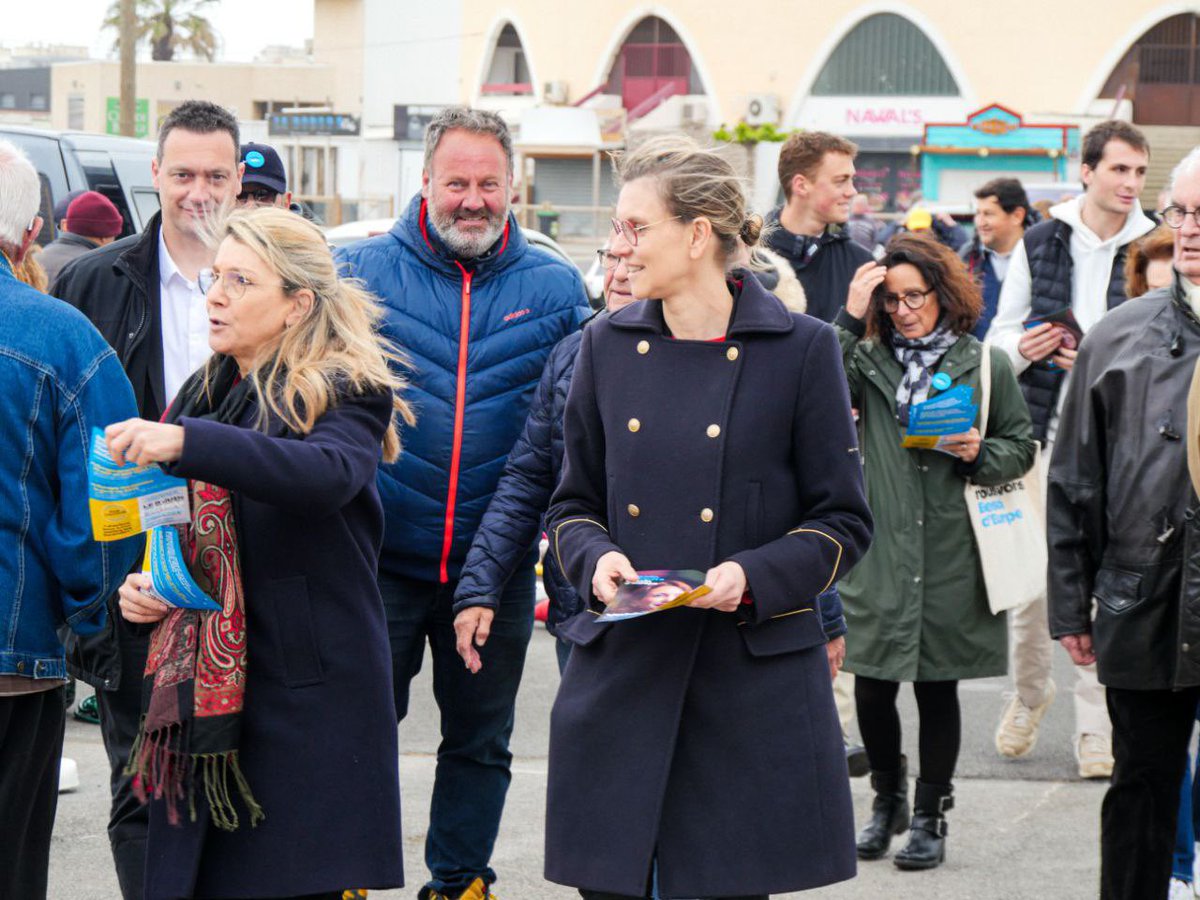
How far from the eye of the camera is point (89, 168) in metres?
10.8

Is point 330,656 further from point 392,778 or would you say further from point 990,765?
point 990,765

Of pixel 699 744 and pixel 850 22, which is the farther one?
pixel 850 22

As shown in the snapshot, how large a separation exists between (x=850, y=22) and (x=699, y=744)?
52866 mm

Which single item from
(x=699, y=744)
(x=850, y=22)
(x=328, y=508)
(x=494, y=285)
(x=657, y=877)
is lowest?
(x=657, y=877)

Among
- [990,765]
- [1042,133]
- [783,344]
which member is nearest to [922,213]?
[990,765]

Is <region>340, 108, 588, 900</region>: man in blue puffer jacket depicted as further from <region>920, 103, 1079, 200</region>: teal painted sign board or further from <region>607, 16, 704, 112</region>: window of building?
<region>607, 16, 704, 112</region>: window of building

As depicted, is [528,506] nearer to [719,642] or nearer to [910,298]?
[719,642]

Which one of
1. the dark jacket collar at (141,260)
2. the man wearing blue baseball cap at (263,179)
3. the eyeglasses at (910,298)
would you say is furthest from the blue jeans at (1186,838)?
the man wearing blue baseball cap at (263,179)

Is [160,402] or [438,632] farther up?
[160,402]

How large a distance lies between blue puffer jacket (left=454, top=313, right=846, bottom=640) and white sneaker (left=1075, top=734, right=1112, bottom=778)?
2872 mm

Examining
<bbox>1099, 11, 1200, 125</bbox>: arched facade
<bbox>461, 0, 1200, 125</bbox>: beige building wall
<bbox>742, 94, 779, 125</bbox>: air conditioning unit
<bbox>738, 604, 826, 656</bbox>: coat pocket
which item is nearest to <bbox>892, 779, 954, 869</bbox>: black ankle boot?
<bbox>738, 604, 826, 656</bbox>: coat pocket

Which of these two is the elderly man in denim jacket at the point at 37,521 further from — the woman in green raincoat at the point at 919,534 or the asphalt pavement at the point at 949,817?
the woman in green raincoat at the point at 919,534

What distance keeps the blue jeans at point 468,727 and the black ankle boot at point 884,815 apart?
53.4 inches

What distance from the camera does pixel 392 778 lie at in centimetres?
388
